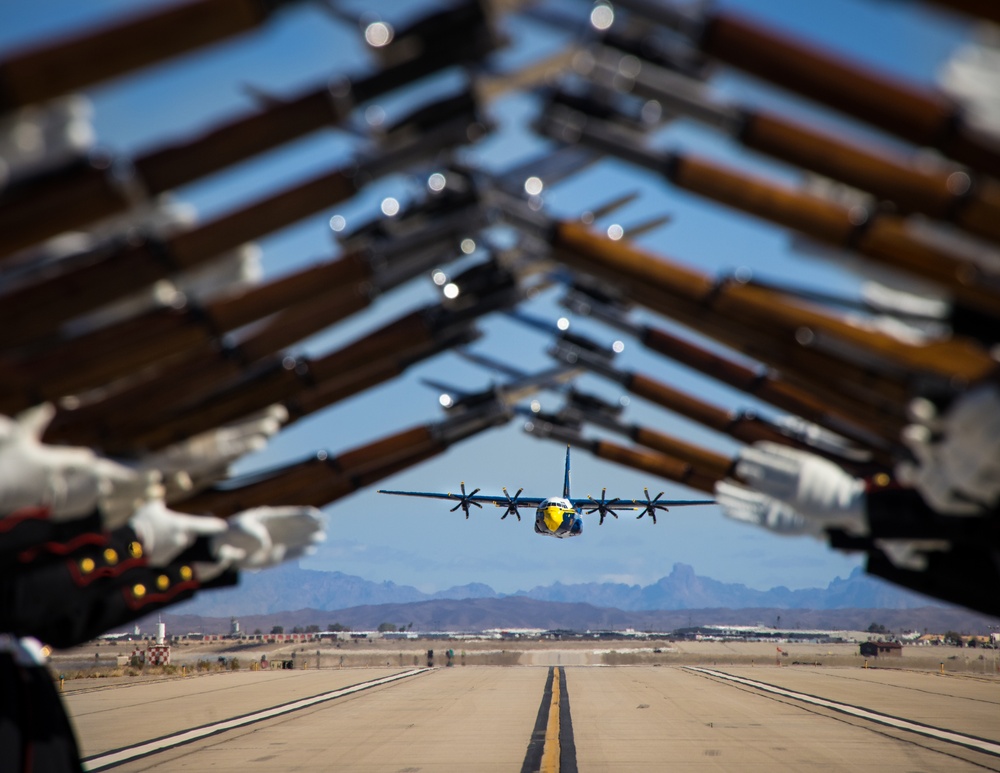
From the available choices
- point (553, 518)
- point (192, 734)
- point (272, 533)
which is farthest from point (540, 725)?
point (553, 518)

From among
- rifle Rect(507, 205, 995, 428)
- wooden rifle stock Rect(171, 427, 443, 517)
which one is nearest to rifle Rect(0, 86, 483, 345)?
rifle Rect(507, 205, 995, 428)

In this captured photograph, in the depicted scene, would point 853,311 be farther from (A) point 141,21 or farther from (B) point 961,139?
(A) point 141,21

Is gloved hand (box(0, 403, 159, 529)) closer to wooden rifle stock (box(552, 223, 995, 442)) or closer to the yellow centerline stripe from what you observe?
wooden rifle stock (box(552, 223, 995, 442))

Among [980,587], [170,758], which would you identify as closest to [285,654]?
[170,758]

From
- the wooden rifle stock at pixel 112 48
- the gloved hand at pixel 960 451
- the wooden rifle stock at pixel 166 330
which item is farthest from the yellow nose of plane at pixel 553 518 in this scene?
the wooden rifle stock at pixel 112 48

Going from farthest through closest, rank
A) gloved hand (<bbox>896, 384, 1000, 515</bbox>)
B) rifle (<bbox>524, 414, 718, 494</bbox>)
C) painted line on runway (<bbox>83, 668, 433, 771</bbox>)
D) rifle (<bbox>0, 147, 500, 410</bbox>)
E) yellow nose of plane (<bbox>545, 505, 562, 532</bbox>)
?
yellow nose of plane (<bbox>545, 505, 562, 532</bbox>), painted line on runway (<bbox>83, 668, 433, 771</bbox>), rifle (<bbox>524, 414, 718, 494</bbox>), rifle (<bbox>0, 147, 500, 410</bbox>), gloved hand (<bbox>896, 384, 1000, 515</bbox>)

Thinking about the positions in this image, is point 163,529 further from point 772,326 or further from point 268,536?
point 772,326
